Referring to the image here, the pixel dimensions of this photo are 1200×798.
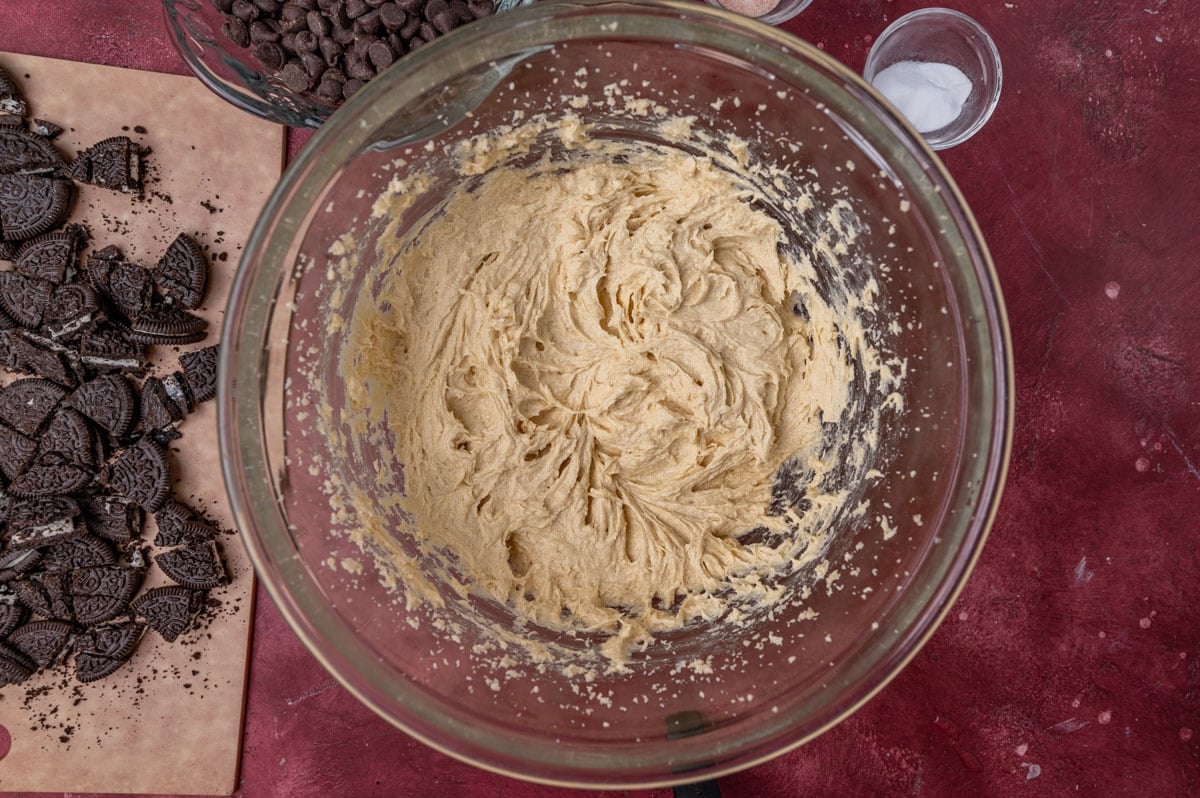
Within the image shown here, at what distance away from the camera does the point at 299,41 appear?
6.66ft

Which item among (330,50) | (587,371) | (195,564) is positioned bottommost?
(195,564)

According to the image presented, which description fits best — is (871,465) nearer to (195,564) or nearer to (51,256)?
(195,564)

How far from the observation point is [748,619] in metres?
2.01

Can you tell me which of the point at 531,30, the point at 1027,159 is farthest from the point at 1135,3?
the point at 531,30

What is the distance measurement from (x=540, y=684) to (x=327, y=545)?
0.63m

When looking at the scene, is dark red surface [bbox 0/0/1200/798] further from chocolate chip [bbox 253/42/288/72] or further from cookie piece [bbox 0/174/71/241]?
cookie piece [bbox 0/174/71/241]

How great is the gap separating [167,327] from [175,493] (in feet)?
1.70

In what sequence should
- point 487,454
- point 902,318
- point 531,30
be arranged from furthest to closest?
point 487,454
point 902,318
point 531,30

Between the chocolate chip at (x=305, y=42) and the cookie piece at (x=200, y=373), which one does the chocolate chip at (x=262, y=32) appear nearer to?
the chocolate chip at (x=305, y=42)

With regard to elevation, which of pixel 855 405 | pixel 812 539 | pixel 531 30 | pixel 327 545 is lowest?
pixel 327 545

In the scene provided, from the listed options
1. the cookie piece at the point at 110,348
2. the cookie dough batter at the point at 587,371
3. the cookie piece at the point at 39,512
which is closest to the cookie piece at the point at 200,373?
the cookie piece at the point at 110,348

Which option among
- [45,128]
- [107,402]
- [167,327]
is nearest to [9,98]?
[45,128]

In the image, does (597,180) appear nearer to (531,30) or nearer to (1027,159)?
(531,30)

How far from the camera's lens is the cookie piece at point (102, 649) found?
2.32 metres
